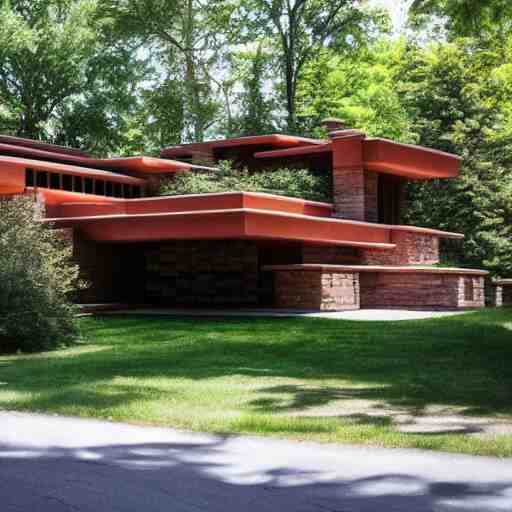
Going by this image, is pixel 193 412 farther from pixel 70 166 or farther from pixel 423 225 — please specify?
pixel 423 225

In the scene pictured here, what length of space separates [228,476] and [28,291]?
30.0 feet

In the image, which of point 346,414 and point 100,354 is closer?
point 346,414

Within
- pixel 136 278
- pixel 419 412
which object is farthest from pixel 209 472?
pixel 136 278

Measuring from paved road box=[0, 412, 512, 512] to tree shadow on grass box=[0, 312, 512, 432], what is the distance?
5.85 ft

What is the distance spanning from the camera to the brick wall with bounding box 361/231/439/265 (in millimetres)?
25083

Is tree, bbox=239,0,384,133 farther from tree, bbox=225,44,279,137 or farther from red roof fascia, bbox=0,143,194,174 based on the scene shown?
red roof fascia, bbox=0,143,194,174

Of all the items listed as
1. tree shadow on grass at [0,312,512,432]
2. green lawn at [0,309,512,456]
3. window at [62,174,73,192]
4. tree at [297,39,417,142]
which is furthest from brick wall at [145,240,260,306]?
tree at [297,39,417,142]

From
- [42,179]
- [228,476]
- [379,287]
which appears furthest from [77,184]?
[228,476]

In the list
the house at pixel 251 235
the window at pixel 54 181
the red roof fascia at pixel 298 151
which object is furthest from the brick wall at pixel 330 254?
the window at pixel 54 181

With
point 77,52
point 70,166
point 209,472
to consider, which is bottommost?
point 209,472

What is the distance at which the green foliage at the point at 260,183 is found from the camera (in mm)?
26297

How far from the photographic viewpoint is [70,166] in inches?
967

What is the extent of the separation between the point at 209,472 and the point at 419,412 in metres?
3.11

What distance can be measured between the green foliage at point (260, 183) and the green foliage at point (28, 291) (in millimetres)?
11090
